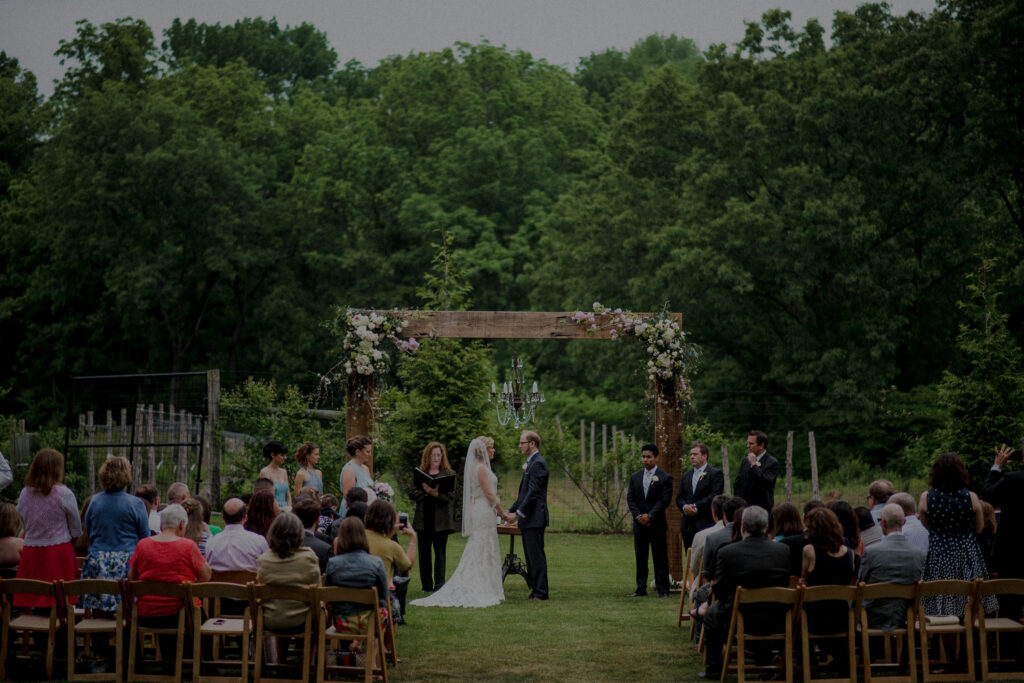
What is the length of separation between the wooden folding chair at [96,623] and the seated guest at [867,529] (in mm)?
5461

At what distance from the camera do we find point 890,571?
7945 mm

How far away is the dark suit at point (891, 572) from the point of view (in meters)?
7.94

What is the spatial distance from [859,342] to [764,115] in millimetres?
5898

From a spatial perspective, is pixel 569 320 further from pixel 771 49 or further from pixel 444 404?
pixel 771 49

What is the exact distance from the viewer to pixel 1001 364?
667 inches

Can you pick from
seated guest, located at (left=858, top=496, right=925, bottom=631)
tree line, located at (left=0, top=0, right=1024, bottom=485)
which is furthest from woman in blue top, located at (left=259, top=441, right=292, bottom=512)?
tree line, located at (left=0, top=0, right=1024, bottom=485)

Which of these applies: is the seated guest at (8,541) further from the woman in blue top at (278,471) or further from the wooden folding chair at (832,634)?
the wooden folding chair at (832,634)

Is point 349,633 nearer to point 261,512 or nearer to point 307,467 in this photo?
point 261,512

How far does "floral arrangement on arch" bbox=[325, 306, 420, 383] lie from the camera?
45.1ft

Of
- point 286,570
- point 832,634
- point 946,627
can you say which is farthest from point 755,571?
point 286,570

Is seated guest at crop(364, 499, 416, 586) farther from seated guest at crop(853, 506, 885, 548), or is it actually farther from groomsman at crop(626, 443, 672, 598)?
groomsman at crop(626, 443, 672, 598)

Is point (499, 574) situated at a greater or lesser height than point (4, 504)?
lesser

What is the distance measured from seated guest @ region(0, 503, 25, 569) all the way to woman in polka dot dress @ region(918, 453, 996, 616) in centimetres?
682

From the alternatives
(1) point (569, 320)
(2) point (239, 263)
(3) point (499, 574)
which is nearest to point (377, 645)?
(3) point (499, 574)
